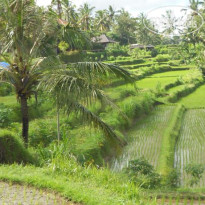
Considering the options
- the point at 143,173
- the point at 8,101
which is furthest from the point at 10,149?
the point at 8,101

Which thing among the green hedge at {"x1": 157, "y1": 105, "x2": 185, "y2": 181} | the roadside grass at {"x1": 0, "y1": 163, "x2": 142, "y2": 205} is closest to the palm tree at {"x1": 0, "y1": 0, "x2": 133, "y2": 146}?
the roadside grass at {"x1": 0, "y1": 163, "x2": 142, "y2": 205}

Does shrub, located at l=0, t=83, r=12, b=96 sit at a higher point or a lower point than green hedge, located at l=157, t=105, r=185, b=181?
higher

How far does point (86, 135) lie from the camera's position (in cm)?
895

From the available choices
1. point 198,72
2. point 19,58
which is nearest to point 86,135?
point 19,58

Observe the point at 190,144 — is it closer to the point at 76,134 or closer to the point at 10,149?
the point at 76,134

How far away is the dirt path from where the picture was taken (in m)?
3.81

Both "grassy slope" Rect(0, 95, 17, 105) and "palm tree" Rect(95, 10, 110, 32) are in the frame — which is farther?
"palm tree" Rect(95, 10, 110, 32)

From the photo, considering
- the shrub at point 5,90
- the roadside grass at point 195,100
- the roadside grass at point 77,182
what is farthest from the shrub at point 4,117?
the roadside grass at point 195,100

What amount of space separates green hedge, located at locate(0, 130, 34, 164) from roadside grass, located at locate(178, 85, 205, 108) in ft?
39.4

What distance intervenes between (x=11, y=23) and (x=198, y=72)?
19662 millimetres

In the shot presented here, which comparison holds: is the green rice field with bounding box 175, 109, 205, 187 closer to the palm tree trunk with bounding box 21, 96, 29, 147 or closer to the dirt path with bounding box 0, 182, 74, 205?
the palm tree trunk with bounding box 21, 96, 29, 147

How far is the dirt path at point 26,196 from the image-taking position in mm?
3809

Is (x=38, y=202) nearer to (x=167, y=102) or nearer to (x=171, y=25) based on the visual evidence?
(x=167, y=102)

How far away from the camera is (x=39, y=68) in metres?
6.59
